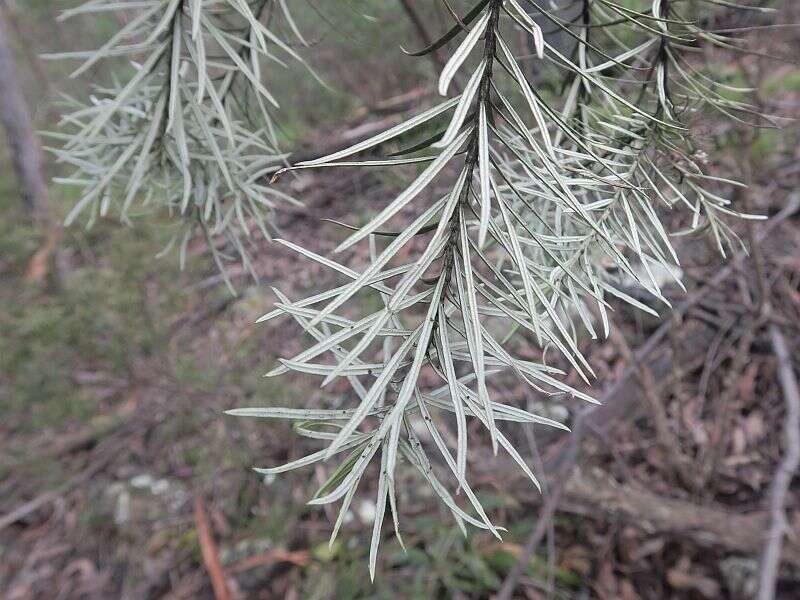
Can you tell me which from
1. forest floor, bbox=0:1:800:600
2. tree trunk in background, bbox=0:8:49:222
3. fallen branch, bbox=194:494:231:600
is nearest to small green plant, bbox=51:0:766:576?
forest floor, bbox=0:1:800:600

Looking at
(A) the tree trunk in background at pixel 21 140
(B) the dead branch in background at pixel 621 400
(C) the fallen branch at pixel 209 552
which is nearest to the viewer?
(B) the dead branch in background at pixel 621 400

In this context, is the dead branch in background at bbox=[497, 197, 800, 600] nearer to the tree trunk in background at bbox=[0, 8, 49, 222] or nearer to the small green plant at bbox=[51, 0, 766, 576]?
the small green plant at bbox=[51, 0, 766, 576]

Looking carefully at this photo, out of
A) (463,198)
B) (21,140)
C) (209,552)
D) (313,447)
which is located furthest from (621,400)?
(21,140)

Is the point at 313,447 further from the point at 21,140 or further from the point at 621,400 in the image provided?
the point at 21,140

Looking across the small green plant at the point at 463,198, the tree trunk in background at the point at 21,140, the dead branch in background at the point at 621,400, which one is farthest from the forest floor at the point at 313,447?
the tree trunk in background at the point at 21,140

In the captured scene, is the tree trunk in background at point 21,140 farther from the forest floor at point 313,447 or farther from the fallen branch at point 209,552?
the fallen branch at point 209,552

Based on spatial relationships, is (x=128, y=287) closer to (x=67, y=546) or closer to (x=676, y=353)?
(x=67, y=546)
